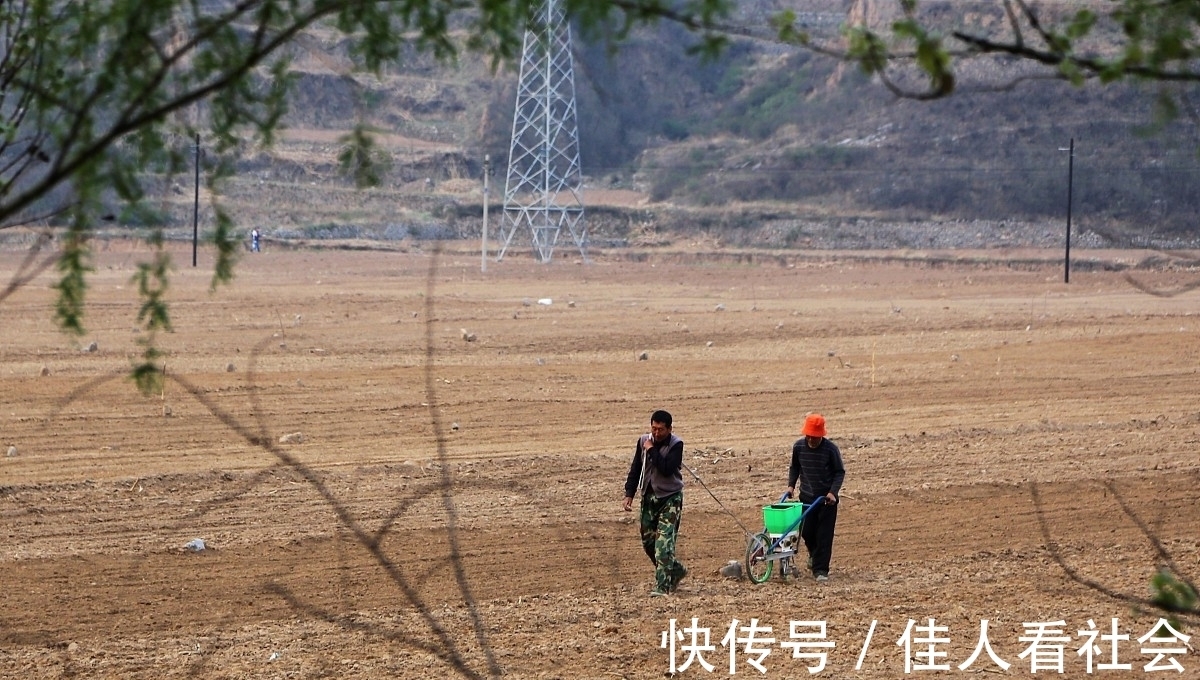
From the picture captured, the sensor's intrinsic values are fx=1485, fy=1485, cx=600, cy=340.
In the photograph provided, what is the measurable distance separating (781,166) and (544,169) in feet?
87.3

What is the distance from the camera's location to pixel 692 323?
33750 mm

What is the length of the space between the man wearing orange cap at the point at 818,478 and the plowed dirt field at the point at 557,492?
1.42 feet

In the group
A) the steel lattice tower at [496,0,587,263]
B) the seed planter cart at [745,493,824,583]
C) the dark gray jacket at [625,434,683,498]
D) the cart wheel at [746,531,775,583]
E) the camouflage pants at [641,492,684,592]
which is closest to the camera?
the dark gray jacket at [625,434,683,498]

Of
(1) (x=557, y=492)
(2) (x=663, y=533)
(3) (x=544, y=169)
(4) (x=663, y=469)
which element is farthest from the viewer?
(3) (x=544, y=169)

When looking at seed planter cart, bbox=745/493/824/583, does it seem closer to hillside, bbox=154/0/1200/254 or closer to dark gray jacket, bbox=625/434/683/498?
dark gray jacket, bbox=625/434/683/498

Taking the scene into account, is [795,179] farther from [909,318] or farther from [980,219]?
[909,318]

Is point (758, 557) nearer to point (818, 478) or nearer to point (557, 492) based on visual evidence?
point (818, 478)

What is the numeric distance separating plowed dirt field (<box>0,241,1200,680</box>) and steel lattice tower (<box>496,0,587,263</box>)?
15638 millimetres

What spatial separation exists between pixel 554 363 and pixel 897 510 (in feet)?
40.1

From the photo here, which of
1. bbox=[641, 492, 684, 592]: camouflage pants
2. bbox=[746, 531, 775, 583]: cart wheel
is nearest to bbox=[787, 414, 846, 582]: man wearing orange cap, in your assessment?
bbox=[746, 531, 775, 583]: cart wheel

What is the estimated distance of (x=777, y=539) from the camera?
38.5 ft

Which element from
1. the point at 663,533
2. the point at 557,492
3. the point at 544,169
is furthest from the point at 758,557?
the point at 544,169

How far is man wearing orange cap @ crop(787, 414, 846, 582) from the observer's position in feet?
38.3

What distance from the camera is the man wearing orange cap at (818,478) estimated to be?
459 inches
